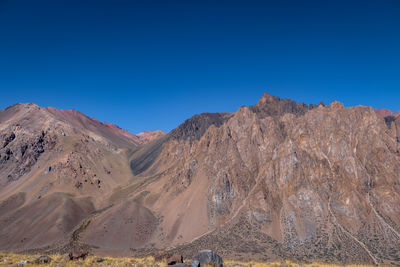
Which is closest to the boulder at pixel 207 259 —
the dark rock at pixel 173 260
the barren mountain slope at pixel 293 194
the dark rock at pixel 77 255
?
the dark rock at pixel 173 260

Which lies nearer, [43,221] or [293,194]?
[293,194]

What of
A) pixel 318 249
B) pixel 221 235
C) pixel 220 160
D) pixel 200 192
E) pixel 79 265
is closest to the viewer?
pixel 79 265

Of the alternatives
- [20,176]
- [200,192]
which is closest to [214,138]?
[200,192]

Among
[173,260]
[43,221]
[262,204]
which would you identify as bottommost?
[43,221]

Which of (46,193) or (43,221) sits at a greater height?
(46,193)

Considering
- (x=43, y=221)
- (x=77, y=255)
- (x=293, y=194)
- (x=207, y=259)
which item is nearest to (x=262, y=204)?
(x=293, y=194)

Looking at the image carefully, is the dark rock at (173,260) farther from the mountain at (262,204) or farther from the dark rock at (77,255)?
the mountain at (262,204)

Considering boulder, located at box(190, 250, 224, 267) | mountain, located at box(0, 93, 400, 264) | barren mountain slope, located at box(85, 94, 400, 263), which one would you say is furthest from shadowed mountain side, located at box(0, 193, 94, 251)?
boulder, located at box(190, 250, 224, 267)

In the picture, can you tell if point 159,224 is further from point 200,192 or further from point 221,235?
point 221,235

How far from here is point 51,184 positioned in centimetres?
16000

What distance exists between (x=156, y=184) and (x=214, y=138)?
1430 inches

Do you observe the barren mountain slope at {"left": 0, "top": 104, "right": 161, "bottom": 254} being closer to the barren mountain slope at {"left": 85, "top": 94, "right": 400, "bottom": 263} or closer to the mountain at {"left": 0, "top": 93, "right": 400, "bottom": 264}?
the mountain at {"left": 0, "top": 93, "right": 400, "bottom": 264}

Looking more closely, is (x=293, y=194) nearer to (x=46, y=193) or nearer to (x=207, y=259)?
(x=207, y=259)

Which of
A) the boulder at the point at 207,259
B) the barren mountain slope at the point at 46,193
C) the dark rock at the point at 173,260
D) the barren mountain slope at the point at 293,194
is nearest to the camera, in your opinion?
the boulder at the point at 207,259
